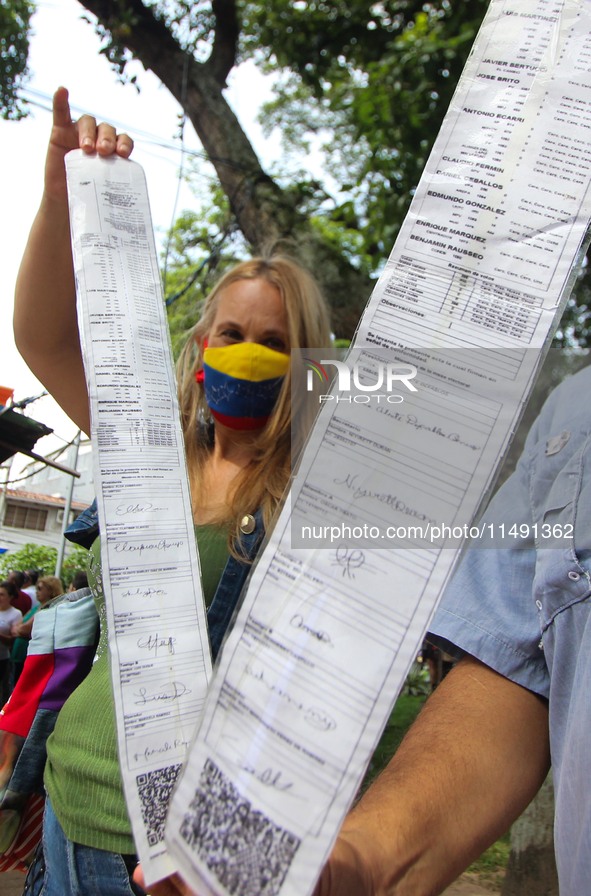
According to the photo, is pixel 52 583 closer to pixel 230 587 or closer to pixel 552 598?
pixel 230 587

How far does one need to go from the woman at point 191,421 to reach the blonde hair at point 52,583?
4.04 ft

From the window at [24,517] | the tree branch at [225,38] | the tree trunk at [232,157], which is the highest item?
the tree branch at [225,38]

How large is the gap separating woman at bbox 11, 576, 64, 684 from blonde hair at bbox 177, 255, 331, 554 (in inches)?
27.1

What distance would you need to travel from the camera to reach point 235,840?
0.48m

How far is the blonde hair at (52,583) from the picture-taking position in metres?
2.63

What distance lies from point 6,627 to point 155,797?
182cm

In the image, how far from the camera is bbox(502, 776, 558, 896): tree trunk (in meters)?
2.81

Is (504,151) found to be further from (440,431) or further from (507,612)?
(507,612)

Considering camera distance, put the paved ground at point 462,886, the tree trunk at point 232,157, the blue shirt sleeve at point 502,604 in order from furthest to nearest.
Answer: the tree trunk at point 232,157, the paved ground at point 462,886, the blue shirt sleeve at point 502,604

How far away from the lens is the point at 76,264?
2.86 ft

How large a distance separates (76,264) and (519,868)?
3.09 m

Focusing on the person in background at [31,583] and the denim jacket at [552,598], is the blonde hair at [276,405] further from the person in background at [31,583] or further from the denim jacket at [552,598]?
the person in background at [31,583]
